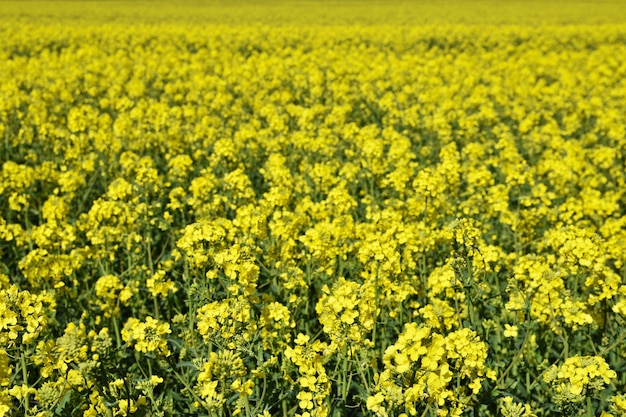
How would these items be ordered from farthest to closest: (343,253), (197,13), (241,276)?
(197,13)
(343,253)
(241,276)

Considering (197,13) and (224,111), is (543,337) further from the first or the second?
(197,13)

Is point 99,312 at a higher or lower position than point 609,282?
lower

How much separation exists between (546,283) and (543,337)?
0.75 meters

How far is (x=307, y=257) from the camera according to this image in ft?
16.5

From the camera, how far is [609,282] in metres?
4.35

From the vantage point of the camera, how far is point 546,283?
13.2ft

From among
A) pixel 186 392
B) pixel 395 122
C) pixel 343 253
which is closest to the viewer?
pixel 186 392

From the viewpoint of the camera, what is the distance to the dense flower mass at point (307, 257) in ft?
10.8

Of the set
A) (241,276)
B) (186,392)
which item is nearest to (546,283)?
(241,276)

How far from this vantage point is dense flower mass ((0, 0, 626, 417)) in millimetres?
3277

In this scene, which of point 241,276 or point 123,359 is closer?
point 241,276

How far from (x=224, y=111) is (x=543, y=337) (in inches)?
315

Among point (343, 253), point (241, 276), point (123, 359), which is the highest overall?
point (241, 276)

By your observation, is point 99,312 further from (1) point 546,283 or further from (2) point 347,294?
(1) point 546,283
